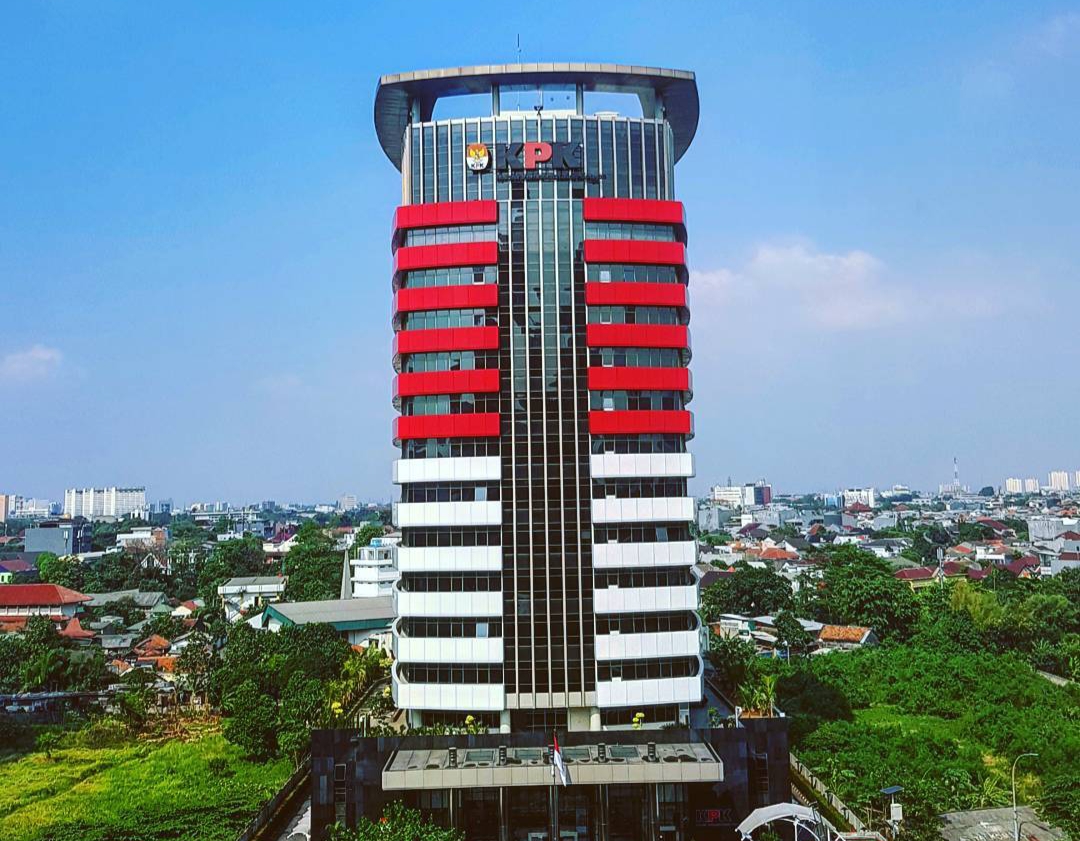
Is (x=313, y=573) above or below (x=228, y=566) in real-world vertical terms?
above

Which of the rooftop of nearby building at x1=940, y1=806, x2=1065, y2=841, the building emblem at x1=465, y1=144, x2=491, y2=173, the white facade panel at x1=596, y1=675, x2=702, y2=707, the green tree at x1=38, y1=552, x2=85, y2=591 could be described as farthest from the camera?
the green tree at x1=38, y1=552, x2=85, y2=591

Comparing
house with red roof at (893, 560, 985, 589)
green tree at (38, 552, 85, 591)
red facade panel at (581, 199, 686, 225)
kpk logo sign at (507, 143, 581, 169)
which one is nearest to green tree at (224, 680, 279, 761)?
red facade panel at (581, 199, 686, 225)

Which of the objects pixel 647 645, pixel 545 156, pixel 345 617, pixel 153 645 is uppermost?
pixel 545 156

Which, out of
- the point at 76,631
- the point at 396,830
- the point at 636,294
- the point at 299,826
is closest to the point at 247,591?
the point at 76,631

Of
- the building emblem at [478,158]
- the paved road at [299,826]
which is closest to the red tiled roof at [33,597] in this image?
the paved road at [299,826]

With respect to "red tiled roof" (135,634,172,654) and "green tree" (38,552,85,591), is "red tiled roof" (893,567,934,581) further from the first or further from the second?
"green tree" (38,552,85,591)

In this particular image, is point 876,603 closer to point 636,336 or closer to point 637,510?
point 637,510
